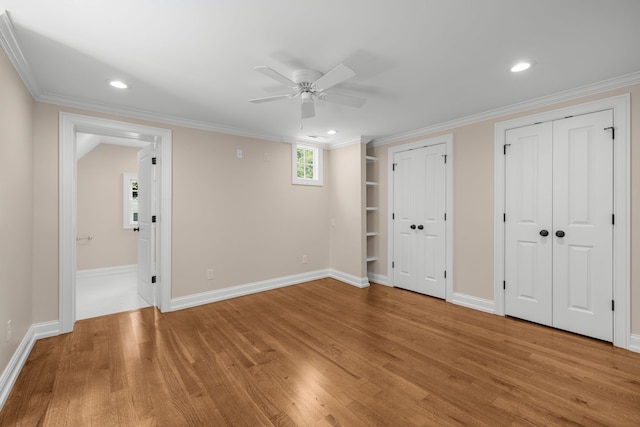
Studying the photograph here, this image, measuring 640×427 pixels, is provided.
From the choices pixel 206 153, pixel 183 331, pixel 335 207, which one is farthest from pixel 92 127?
pixel 335 207

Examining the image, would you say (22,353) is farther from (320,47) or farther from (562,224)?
(562,224)

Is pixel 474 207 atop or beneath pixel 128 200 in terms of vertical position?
beneath

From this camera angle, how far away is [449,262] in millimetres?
3803

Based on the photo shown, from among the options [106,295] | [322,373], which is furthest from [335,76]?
[106,295]

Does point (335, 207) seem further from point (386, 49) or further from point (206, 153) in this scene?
point (386, 49)

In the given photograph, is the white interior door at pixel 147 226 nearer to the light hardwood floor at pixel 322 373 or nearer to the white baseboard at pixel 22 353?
the light hardwood floor at pixel 322 373

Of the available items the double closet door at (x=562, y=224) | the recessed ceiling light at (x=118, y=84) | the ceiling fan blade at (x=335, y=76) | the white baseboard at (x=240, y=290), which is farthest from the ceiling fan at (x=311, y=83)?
the white baseboard at (x=240, y=290)

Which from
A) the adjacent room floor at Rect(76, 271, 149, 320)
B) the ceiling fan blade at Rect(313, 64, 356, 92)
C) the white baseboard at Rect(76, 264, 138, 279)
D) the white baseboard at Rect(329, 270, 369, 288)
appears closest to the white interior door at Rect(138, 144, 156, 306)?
the adjacent room floor at Rect(76, 271, 149, 320)

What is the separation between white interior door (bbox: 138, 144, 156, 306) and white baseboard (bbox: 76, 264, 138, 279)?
5.61 ft

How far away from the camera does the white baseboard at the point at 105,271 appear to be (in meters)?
5.12

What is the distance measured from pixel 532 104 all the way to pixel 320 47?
2489mm

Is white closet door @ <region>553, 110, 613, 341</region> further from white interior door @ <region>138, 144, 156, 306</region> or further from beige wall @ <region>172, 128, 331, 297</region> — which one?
white interior door @ <region>138, 144, 156, 306</region>

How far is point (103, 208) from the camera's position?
538cm

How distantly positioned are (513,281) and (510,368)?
1308 mm
